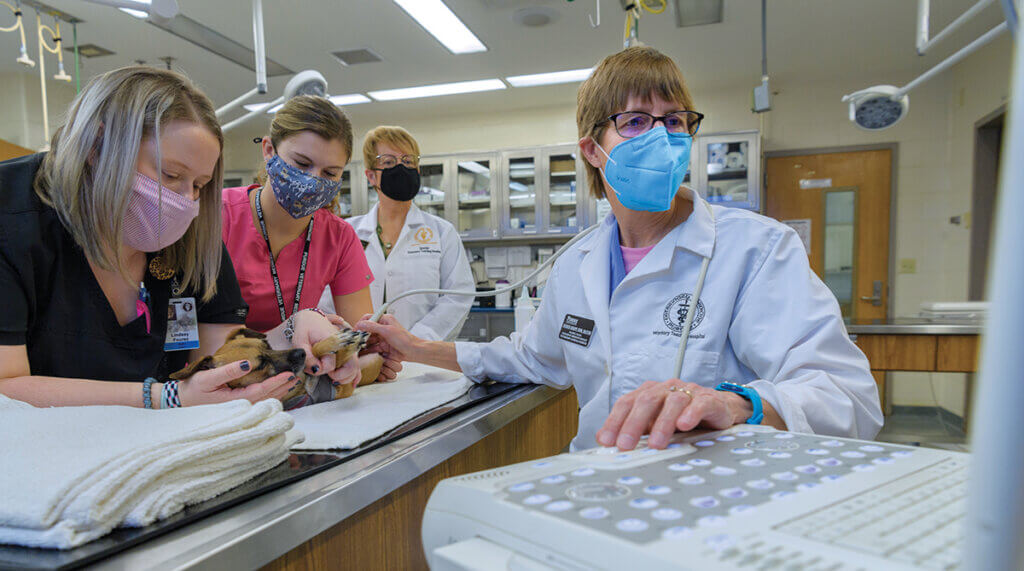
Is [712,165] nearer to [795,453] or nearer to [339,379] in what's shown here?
[339,379]

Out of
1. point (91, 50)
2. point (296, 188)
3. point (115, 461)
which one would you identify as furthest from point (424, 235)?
point (91, 50)

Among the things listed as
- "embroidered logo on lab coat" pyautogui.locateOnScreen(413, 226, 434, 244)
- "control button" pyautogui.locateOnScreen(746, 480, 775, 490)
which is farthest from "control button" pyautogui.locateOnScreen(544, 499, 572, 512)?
"embroidered logo on lab coat" pyautogui.locateOnScreen(413, 226, 434, 244)

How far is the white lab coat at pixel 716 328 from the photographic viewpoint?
3.27 feet

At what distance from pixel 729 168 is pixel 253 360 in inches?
199

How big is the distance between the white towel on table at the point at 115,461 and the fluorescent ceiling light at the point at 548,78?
5.00 metres

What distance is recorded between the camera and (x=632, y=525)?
0.40 meters

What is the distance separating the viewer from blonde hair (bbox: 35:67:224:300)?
97 cm

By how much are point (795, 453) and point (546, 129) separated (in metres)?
5.94

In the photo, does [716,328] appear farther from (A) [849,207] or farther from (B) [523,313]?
(A) [849,207]

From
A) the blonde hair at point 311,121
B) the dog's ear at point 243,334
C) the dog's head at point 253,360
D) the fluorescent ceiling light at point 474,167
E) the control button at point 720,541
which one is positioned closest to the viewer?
the control button at point 720,541

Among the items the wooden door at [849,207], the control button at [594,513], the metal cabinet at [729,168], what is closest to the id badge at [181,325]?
the control button at [594,513]

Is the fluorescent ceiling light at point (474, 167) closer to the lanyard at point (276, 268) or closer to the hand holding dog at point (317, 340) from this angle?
the lanyard at point (276, 268)

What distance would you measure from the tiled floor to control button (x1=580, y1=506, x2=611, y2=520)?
3.71 meters

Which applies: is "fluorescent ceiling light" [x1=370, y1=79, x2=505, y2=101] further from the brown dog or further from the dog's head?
the dog's head
